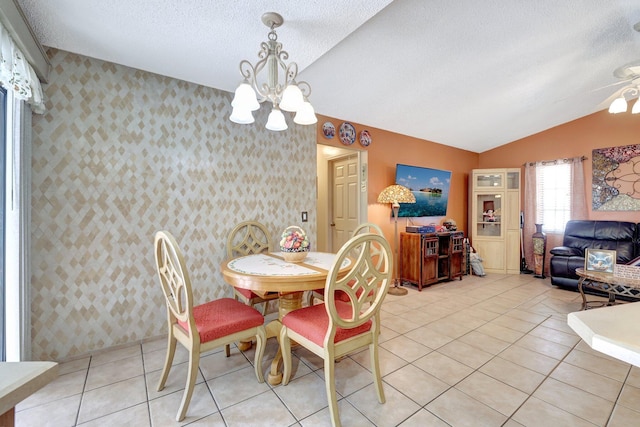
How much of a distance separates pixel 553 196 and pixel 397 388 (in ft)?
16.3

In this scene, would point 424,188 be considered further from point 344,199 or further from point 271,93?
point 271,93

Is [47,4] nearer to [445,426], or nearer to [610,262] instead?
[445,426]

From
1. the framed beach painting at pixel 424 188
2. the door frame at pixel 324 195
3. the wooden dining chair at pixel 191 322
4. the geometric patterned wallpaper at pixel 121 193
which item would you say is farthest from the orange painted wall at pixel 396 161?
the wooden dining chair at pixel 191 322

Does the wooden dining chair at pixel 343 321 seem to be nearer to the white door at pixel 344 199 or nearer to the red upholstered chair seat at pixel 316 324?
the red upholstered chair seat at pixel 316 324

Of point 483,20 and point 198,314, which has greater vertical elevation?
point 483,20

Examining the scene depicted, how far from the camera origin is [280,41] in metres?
2.03

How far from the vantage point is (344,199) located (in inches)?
178

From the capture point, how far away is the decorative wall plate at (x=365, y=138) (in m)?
4.00

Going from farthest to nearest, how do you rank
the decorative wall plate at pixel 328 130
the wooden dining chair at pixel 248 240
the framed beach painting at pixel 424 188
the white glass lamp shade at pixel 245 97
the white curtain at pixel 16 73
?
the framed beach painting at pixel 424 188 < the decorative wall plate at pixel 328 130 < the wooden dining chair at pixel 248 240 < the white glass lamp shade at pixel 245 97 < the white curtain at pixel 16 73

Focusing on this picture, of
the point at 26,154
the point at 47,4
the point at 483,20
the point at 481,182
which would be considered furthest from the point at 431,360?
the point at 481,182

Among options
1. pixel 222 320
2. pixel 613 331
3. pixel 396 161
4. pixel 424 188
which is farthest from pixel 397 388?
pixel 424 188

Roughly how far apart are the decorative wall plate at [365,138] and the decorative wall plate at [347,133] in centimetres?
14

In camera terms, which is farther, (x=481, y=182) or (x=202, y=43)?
(x=481, y=182)

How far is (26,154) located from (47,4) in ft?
3.24
